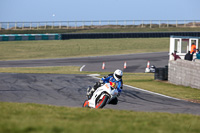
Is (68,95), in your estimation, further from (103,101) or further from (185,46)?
(185,46)

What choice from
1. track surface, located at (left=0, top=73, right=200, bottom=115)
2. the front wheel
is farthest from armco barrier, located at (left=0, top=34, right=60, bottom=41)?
the front wheel

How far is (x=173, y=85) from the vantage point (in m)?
22.5

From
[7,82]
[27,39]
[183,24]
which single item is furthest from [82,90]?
[183,24]

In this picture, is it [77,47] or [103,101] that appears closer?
[103,101]

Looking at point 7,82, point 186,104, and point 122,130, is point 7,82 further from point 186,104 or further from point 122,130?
point 122,130

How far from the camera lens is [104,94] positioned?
1173 centimetres

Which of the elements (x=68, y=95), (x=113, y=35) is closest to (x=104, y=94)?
(x=68, y=95)

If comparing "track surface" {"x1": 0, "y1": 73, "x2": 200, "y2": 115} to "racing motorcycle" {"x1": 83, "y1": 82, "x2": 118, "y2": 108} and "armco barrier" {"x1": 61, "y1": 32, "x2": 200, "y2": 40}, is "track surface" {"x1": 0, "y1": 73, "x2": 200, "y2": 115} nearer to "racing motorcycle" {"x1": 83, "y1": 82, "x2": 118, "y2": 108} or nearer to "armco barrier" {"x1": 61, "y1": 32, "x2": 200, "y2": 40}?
"racing motorcycle" {"x1": 83, "y1": 82, "x2": 118, "y2": 108}

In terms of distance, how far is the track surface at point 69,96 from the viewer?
14.8m

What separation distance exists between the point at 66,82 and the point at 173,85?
6.29 metres

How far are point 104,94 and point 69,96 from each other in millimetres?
5687

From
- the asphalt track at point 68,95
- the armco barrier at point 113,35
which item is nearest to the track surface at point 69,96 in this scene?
the asphalt track at point 68,95

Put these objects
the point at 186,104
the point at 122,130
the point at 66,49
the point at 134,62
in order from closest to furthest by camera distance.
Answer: the point at 122,130, the point at 186,104, the point at 134,62, the point at 66,49

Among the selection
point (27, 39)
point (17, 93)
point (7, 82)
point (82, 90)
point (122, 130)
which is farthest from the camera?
point (27, 39)
